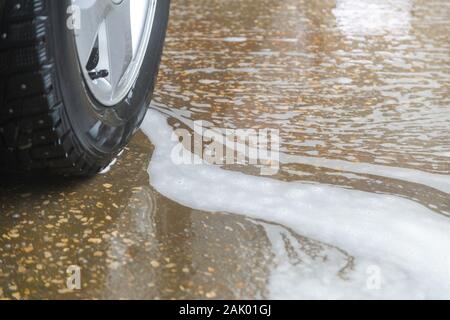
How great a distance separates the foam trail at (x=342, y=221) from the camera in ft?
4.04

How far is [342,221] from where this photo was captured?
1.45 meters

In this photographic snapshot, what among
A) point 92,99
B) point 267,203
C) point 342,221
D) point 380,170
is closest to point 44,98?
point 92,99

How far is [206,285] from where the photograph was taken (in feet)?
3.99

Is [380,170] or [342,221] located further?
[380,170]

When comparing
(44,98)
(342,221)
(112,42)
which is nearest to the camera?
(44,98)

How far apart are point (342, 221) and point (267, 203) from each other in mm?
181

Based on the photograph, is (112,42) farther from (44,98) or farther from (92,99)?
(44,98)

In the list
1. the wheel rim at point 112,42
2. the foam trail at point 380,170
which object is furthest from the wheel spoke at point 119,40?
the foam trail at point 380,170

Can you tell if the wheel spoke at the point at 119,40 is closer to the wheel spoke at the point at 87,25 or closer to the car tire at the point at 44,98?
the wheel spoke at the point at 87,25

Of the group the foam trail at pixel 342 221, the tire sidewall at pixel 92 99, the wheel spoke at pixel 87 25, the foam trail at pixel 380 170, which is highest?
the wheel spoke at pixel 87 25

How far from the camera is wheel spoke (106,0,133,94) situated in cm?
165

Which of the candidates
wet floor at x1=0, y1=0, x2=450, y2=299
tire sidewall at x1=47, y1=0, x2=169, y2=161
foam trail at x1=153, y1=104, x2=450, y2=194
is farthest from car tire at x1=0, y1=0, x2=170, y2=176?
foam trail at x1=153, y1=104, x2=450, y2=194

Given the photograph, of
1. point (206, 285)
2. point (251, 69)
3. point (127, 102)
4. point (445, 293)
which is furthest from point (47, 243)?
point (251, 69)

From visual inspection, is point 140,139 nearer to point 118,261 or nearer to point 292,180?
point 292,180
